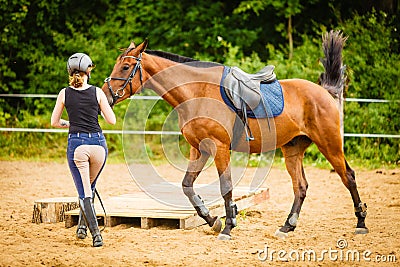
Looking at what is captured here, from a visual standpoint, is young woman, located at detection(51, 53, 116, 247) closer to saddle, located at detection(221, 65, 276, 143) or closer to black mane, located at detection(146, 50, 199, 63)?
black mane, located at detection(146, 50, 199, 63)

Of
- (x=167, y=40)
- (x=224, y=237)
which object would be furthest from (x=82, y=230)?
(x=167, y=40)

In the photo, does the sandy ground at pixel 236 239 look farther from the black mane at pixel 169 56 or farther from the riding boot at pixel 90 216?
the black mane at pixel 169 56

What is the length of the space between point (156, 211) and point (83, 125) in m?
1.53

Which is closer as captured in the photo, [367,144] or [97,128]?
[97,128]

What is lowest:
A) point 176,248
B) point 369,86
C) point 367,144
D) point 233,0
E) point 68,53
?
point 176,248

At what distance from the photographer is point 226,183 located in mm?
6137

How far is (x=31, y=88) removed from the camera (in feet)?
54.2

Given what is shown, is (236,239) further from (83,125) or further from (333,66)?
(333,66)

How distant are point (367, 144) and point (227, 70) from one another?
7356 mm

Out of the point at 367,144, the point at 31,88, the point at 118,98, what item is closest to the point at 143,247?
the point at 118,98

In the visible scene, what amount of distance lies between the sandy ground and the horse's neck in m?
1.37

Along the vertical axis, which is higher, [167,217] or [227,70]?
[227,70]

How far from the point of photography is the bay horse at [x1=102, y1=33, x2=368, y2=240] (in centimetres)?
607

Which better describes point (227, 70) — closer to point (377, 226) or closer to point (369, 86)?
point (377, 226)
